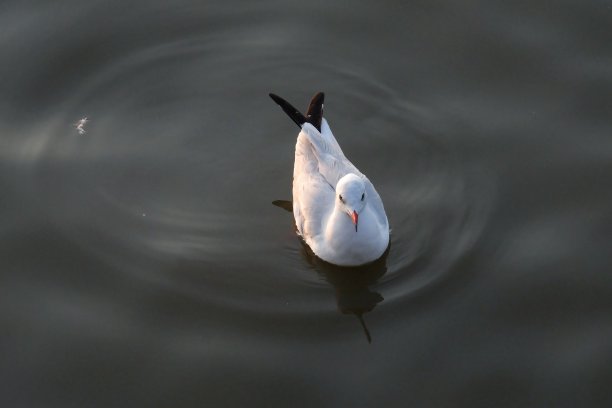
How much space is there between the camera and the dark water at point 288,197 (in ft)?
21.5

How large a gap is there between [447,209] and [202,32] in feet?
10.2

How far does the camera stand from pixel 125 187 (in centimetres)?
788

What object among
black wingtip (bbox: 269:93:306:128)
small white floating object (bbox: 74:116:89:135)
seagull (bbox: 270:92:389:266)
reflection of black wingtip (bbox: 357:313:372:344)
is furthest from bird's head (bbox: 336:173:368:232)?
small white floating object (bbox: 74:116:89:135)

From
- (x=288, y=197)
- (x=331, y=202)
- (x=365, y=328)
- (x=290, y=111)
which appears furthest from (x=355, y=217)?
(x=290, y=111)

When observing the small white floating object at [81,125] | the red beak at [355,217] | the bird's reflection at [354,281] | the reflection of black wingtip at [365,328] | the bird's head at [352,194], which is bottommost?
the reflection of black wingtip at [365,328]

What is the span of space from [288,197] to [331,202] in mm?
602

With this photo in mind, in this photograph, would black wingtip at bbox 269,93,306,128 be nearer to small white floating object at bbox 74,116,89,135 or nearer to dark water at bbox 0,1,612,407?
dark water at bbox 0,1,612,407

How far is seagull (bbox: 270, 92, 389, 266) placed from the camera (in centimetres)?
704

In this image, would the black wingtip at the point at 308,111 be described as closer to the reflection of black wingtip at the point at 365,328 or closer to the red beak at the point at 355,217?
the red beak at the point at 355,217

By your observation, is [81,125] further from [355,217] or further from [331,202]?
[355,217]

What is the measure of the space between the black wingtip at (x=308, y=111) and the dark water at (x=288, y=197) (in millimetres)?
440

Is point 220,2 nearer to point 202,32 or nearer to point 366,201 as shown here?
point 202,32

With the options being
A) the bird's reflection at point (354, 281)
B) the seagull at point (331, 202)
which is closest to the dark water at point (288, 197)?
the bird's reflection at point (354, 281)

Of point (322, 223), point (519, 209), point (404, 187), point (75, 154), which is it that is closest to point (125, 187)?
point (75, 154)
